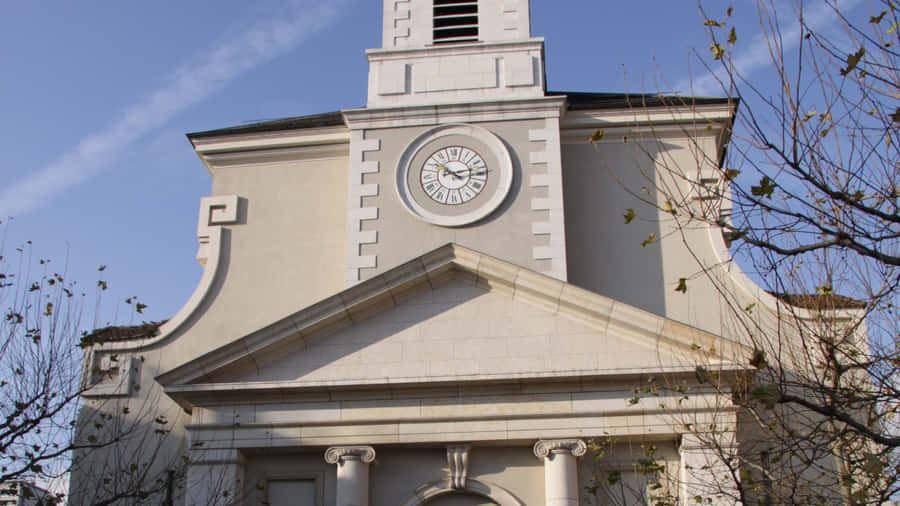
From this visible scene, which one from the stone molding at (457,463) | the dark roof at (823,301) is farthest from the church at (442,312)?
the dark roof at (823,301)

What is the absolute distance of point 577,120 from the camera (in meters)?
19.1

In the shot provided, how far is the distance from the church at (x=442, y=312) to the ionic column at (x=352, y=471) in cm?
3

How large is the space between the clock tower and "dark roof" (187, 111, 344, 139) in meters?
0.99

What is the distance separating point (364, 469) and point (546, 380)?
9.17 ft

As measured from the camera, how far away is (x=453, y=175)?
1856 cm

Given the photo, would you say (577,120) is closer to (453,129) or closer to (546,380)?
(453,129)

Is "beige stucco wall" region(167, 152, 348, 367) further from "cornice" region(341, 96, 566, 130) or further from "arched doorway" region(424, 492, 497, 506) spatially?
"arched doorway" region(424, 492, 497, 506)

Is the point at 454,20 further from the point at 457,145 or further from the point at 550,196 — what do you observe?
the point at 550,196

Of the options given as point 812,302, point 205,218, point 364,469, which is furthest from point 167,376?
point 812,302

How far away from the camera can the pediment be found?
1486 centimetres

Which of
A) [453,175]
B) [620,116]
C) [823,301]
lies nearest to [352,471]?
[453,175]

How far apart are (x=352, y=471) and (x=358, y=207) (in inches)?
204

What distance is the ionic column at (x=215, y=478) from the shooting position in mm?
14828

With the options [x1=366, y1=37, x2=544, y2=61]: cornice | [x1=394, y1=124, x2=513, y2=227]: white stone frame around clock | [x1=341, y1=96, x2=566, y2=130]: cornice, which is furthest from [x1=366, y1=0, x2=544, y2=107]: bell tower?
[x1=394, y1=124, x2=513, y2=227]: white stone frame around clock
